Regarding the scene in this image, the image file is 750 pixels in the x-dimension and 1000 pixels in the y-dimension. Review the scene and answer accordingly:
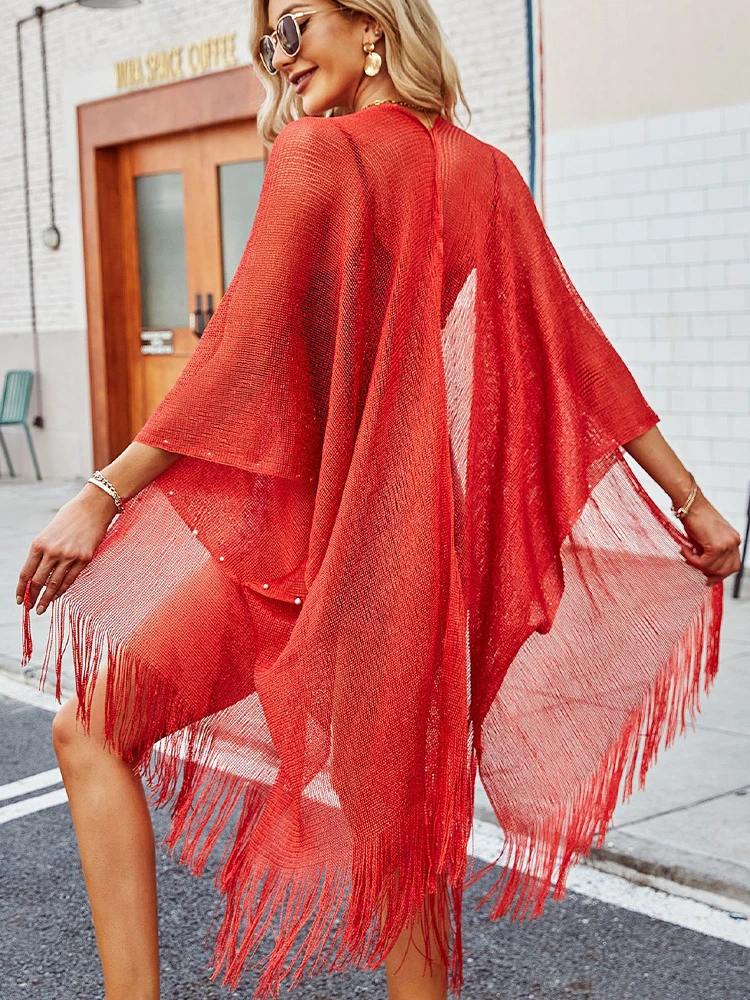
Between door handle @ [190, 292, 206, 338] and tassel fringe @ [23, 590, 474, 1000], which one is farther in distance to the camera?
door handle @ [190, 292, 206, 338]

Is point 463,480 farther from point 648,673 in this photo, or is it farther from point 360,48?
point 360,48

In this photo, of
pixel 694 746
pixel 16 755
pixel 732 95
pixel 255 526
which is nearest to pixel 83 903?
pixel 16 755

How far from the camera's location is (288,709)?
210cm

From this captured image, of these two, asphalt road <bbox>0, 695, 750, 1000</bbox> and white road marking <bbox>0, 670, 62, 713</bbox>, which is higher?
asphalt road <bbox>0, 695, 750, 1000</bbox>

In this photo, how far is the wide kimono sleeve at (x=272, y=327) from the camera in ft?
6.68

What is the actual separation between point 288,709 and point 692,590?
0.80 m

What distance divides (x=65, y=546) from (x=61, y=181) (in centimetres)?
1135

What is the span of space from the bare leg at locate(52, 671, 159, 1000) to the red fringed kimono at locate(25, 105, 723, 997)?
0.05 m

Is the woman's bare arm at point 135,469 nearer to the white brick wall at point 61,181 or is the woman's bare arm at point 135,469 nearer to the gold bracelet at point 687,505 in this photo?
the gold bracelet at point 687,505

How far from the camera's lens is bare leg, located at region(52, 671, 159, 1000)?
217cm

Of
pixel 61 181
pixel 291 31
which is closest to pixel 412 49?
pixel 291 31

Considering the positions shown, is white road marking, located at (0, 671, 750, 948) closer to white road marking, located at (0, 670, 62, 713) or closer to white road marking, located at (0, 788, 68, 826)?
white road marking, located at (0, 788, 68, 826)

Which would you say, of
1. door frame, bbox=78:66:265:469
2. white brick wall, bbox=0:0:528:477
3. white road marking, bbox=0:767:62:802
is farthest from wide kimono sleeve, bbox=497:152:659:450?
door frame, bbox=78:66:265:469

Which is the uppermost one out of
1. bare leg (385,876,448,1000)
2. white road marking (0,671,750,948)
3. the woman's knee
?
the woman's knee
